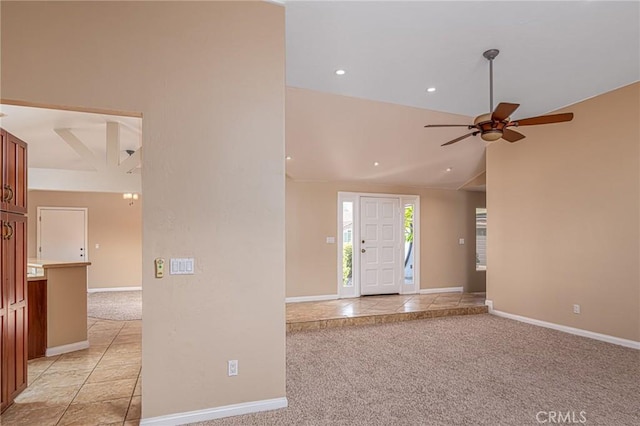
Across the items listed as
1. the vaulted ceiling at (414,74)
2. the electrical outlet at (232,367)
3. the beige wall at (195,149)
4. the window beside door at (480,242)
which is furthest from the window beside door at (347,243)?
the electrical outlet at (232,367)

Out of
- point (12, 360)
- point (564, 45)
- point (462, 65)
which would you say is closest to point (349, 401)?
point (12, 360)

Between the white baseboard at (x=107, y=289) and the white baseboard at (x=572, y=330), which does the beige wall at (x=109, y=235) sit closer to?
the white baseboard at (x=107, y=289)

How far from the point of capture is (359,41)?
136 inches

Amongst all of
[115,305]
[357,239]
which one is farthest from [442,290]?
[115,305]

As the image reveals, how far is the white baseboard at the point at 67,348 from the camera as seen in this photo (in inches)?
162

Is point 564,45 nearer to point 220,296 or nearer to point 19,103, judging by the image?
point 220,296

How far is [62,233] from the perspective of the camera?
8.34 metres

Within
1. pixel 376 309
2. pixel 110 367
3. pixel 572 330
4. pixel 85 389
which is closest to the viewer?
pixel 85 389

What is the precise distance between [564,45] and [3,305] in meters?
5.30

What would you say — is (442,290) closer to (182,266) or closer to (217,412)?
(217,412)

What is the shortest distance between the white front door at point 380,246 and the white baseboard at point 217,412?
184 inches

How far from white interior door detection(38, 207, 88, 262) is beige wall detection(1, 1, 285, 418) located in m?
7.13

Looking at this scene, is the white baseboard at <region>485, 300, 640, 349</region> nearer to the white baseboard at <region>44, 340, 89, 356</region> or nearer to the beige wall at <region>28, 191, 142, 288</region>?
the white baseboard at <region>44, 340, 89, 356</region>

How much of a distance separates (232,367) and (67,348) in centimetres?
271
